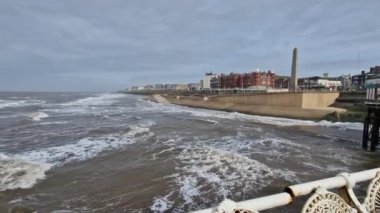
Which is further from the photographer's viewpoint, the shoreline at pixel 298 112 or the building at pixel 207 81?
the building at pixel 207 81

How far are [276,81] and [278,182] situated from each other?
128m

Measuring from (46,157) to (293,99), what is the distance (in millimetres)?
39625

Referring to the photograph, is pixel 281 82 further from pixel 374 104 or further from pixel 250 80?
pixel 374 104

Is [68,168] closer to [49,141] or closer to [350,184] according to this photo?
[49,141]

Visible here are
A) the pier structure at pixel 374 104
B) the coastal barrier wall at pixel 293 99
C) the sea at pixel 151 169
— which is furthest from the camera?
the coastal barrier wall at pixel 293 99

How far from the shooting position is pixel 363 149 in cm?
2158

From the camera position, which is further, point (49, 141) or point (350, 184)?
point (49, 141)

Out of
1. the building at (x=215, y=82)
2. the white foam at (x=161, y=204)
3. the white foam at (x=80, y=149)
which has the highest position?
the building at (x=215, y=82)

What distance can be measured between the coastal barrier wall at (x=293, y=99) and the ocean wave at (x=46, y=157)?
30.9 m

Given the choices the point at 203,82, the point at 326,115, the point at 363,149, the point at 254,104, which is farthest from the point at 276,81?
the point at 363,149

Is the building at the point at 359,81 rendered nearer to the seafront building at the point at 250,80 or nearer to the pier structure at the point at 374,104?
the seafront building at the point at 250,80

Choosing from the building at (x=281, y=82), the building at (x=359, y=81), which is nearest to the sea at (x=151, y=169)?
the building at (x=359, y=81)

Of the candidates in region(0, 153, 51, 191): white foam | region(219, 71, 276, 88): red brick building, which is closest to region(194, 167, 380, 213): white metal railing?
region(0, 153, 51, 191): white foam

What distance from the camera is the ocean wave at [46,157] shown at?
12306 millimetres
